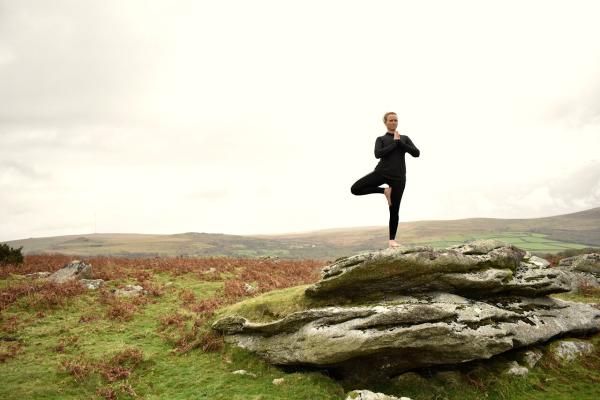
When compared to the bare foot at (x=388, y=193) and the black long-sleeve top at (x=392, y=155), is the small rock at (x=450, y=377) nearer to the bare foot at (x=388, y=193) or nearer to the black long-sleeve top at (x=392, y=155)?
the bare foot at (x=388, y=193)

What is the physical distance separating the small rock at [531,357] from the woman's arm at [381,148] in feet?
26.4

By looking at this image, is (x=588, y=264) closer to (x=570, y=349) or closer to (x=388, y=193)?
(x=570, y=349)

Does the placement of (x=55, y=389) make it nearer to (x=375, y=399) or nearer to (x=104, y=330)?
(x=104, y=330)

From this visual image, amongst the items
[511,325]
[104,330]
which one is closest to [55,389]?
[104,330]

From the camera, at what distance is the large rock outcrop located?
1096 cm

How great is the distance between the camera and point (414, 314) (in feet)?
36.8

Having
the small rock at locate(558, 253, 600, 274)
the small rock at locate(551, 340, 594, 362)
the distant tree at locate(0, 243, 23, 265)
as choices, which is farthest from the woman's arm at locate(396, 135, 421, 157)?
the distant tree at locate(0, 243, 23, 265)

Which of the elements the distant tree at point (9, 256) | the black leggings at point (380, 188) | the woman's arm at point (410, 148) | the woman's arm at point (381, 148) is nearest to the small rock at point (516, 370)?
the black leggings at point (380, 188)

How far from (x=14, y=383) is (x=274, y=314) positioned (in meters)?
8.15

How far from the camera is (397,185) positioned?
12453 millimetres

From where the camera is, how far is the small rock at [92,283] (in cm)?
1934

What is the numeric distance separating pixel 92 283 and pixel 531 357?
20540mm

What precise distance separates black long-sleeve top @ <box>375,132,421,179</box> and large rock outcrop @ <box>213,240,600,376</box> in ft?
8.72

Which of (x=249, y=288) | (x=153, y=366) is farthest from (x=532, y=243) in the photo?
(x=153, y=366)
